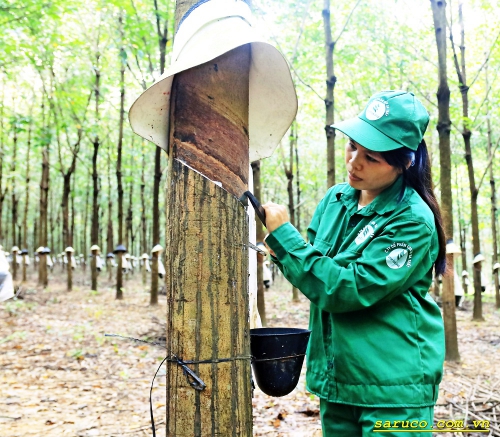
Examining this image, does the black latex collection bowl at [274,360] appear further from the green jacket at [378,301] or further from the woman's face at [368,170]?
the woman's face at [368,170]

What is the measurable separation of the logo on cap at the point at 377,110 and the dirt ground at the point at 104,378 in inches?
110

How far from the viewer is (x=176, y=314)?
Answer: 52.1 inches

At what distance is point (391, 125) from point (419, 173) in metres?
Answer: 0.23

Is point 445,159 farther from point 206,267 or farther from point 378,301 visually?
point 206,267

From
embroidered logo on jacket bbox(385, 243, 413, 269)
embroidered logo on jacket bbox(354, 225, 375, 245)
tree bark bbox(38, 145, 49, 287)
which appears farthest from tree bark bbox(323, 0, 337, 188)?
tree bark bbox(38, 145, 49, 287)

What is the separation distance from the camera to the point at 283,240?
4.74ft

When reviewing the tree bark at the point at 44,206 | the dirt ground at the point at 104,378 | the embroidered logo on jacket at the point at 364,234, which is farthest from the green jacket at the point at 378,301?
the tree bark at the point at 44,206

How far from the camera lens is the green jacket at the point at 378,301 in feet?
4.58

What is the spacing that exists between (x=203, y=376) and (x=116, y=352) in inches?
217

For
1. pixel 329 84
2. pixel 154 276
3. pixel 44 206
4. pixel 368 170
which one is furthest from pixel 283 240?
pixel 44 206

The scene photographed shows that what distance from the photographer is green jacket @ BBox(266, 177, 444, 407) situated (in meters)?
1.39

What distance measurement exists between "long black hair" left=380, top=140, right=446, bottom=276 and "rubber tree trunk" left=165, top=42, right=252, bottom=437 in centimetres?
59

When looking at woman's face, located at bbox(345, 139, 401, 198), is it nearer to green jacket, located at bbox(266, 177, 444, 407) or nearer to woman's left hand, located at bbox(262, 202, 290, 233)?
green jacket, located at bbox(266, 177, 444, 407)

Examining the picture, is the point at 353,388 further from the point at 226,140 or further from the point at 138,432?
the point at 138,432
